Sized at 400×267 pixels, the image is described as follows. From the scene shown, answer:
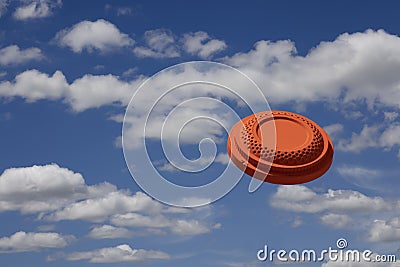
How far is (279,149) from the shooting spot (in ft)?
A: 73.9

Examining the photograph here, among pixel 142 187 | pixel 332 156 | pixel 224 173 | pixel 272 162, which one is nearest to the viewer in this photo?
pixel 142 187

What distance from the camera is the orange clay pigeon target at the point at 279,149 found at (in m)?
22.2

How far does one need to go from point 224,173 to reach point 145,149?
3.47m

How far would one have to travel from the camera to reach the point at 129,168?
1945 cm

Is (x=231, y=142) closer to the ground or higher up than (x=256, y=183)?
higher up

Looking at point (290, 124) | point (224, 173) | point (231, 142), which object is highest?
point (290, 124)

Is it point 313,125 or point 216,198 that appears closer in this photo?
point 216,198

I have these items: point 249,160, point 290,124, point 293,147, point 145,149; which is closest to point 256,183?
point 249,160

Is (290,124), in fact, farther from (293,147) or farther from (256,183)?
(256,183)

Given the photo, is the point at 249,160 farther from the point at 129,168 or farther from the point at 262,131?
the point at 129,168

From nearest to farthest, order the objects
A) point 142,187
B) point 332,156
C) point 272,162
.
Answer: point 142,187 → point 272,162 → point 332,156

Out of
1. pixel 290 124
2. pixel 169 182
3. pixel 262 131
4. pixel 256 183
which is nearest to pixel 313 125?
pixel 290 124

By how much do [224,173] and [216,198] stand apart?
1.36 metres

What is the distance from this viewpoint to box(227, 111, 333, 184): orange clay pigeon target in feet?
72.7
